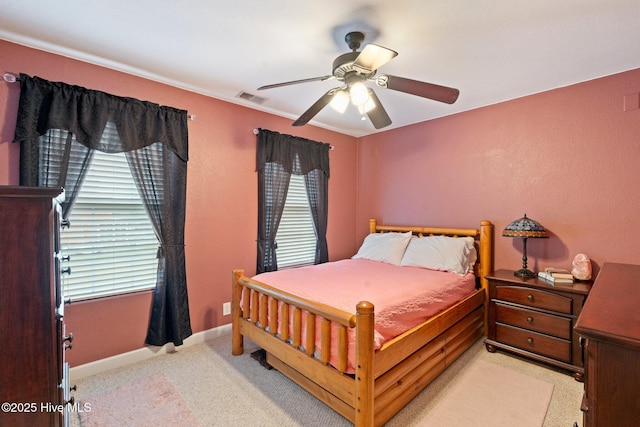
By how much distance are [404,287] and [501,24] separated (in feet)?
6.12

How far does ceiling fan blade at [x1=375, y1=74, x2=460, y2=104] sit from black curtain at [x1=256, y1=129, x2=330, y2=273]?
5.82 ft

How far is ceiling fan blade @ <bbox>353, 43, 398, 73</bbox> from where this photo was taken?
4.96 feet

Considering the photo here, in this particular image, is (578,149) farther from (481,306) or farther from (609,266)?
(481,306)

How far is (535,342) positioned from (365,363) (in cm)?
177

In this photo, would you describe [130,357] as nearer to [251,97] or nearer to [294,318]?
[294,318]

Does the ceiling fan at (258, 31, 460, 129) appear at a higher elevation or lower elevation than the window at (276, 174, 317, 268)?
higher

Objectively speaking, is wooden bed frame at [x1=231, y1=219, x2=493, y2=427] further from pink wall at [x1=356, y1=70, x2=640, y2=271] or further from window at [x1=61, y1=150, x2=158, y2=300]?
pink wall at [x1=356, y1=70, x2=640, y2=271]

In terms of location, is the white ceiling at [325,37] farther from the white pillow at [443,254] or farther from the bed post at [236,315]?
the bed post at [236,315]

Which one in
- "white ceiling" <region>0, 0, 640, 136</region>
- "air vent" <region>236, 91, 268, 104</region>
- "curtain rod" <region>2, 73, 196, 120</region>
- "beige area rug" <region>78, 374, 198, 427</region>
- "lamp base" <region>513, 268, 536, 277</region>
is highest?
"white ceiling" <region>0, 0, 640, 136</region>

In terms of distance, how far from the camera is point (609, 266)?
6.22 feet

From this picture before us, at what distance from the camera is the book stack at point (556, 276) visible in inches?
92.4

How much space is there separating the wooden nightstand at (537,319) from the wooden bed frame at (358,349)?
0.22 m

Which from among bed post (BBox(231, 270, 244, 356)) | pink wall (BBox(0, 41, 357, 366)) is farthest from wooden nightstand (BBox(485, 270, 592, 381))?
pink wall (BBox(0, 41, 357, 366))

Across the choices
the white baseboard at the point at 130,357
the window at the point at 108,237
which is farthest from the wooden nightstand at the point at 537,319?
the window at the point at 108,237
